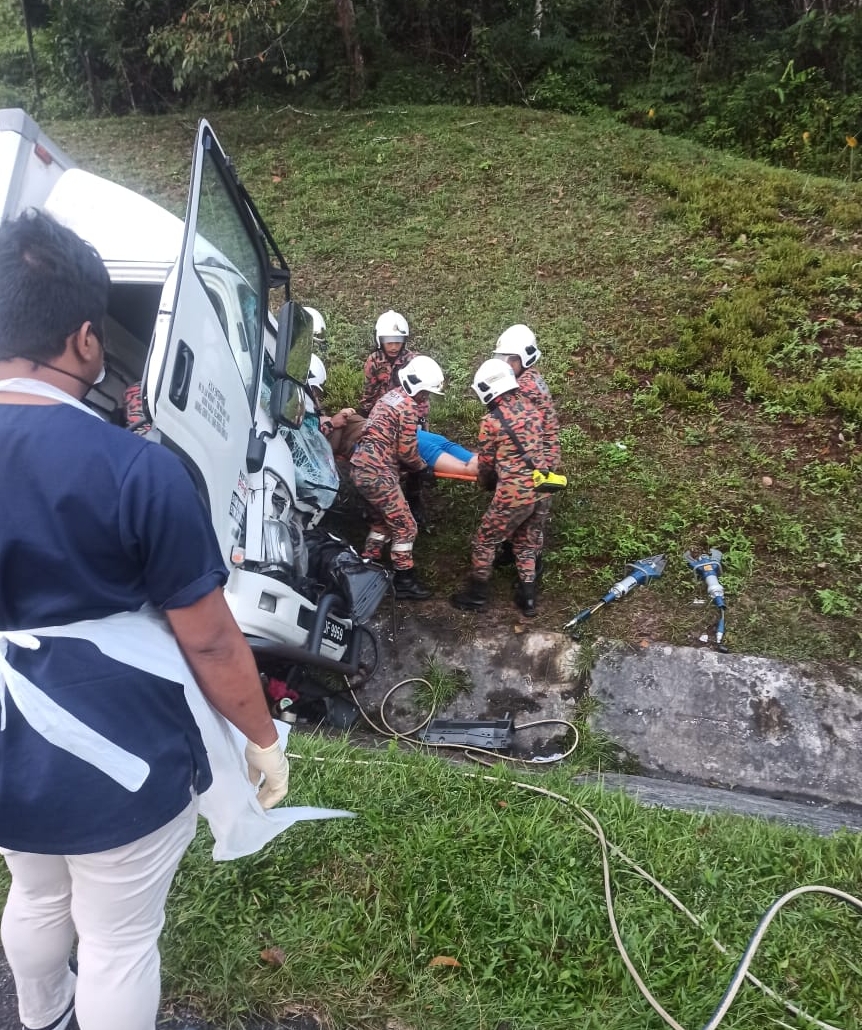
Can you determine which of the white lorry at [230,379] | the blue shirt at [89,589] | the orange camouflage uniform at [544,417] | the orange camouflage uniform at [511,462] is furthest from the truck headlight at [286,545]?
the blue shirt at [89,589]

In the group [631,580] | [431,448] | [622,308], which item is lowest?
[631,580]

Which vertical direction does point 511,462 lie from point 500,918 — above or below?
above

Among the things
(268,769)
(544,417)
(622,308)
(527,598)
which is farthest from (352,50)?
(268,769)

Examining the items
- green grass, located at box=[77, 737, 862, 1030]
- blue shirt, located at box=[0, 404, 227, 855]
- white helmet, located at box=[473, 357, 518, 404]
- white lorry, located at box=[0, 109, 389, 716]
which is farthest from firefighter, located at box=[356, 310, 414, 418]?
blue shirt, located at box=[0, 404, 227, 855]

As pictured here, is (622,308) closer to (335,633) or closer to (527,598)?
(527,598)

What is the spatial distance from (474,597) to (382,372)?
67.2 inches

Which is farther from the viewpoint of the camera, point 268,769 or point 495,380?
point 495,380

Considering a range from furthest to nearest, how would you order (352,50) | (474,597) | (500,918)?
1. (352,50)
2. (474,597)
3. (500,918)

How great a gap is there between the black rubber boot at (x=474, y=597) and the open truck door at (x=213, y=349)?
187 cm

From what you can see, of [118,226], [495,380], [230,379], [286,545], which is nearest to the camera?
[230,379]

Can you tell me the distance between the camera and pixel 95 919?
154 centimetres

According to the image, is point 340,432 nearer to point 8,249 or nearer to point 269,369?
point 269,369

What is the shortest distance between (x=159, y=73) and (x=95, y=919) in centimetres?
1438

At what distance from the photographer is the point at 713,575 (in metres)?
4.36
